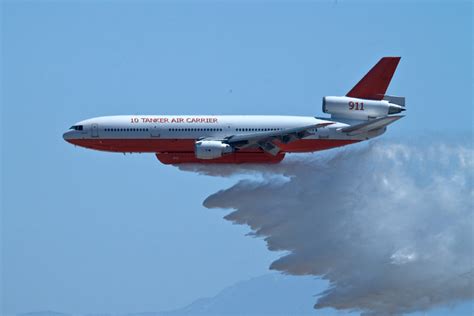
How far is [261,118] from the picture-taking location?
224 ft

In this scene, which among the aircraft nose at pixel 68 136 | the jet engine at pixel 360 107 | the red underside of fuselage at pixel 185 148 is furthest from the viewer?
the aircraft nose at pixel 68 136

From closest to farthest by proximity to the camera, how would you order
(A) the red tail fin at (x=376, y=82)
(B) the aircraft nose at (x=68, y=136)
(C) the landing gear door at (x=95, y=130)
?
(C) the landing gear door at (x=95, y=130)
(B) the aircraft nose at (x=68, y=136)
(A) the red tail fin at (x=376, y=82)

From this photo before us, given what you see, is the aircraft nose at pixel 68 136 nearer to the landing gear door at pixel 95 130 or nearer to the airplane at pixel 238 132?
the airplane at pixel 238 132

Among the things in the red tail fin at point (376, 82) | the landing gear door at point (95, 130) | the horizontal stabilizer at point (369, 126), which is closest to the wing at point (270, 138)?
the horizontal stabilizer at point (369, 126)

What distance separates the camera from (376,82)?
69.9 m

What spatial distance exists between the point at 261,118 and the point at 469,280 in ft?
55.3

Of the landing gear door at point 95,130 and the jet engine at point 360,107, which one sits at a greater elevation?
the jet engine at point 360,107

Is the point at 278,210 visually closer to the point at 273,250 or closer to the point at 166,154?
the point at 273,250

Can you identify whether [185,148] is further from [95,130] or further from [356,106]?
[356,106]

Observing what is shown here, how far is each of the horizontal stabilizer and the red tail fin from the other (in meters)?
3.40

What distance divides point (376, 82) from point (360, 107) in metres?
2.52

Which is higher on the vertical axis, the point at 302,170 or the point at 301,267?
the point at 302,170

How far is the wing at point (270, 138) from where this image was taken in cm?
6544

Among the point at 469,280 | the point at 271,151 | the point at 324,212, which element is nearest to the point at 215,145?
the point at 271,151
